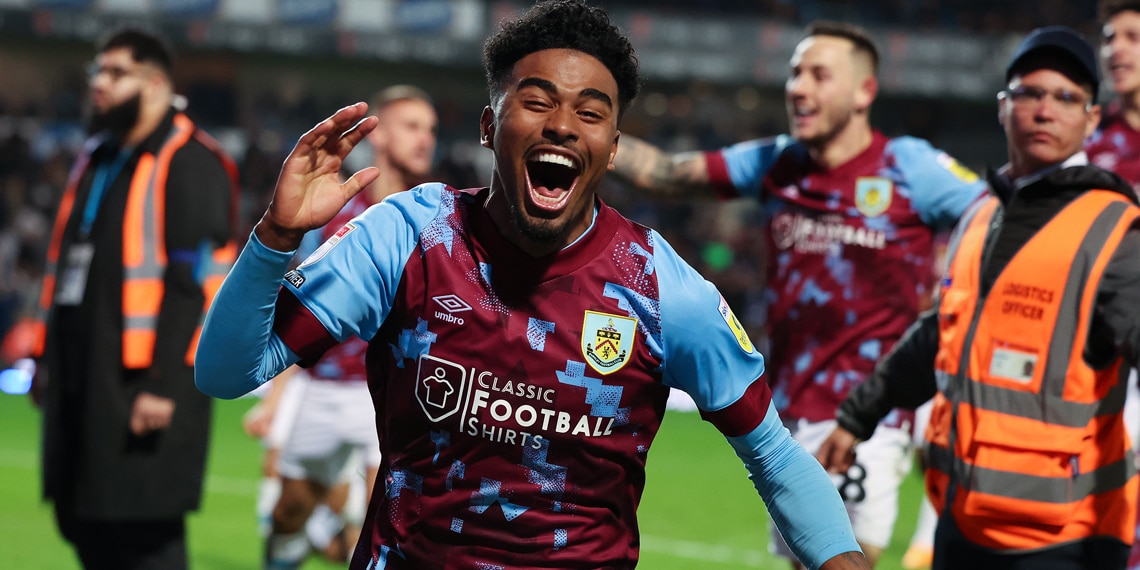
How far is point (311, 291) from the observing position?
2.60 metres

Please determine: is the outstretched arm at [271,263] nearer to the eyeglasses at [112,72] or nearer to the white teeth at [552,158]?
the white teeth at [552,158]

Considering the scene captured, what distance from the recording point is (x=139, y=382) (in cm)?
514

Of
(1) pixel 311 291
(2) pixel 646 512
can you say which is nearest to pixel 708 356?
(1) pixel 311 291

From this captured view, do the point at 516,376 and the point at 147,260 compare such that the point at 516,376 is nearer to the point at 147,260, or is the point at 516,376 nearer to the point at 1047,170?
the point at 1047,170

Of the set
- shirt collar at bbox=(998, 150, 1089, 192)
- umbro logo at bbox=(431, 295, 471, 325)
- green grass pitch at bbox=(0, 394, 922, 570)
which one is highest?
shirt collar at bbox=(998, 150, 1089, 192)

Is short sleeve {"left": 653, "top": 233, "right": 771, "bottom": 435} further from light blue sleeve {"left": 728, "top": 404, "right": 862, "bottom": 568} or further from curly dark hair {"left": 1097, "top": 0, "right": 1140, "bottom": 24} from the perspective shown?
curly dark hair {"left": 1097, "top": 0, "right": 1140, "bottom": 24}

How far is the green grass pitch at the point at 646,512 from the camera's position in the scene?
779 cm

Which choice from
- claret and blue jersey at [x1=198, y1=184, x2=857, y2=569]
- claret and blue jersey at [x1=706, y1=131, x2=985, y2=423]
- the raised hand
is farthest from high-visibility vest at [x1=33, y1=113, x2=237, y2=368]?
the raised hand

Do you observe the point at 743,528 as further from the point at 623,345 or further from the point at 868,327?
the point at 623,345

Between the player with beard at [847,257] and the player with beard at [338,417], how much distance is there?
1.54 meters

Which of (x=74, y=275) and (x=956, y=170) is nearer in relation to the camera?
(x=74, y=275)

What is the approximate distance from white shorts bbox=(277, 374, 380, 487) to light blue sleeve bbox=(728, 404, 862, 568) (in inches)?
150

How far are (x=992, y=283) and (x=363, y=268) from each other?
2.05 meters

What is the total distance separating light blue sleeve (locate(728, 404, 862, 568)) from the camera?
272 centimetres
